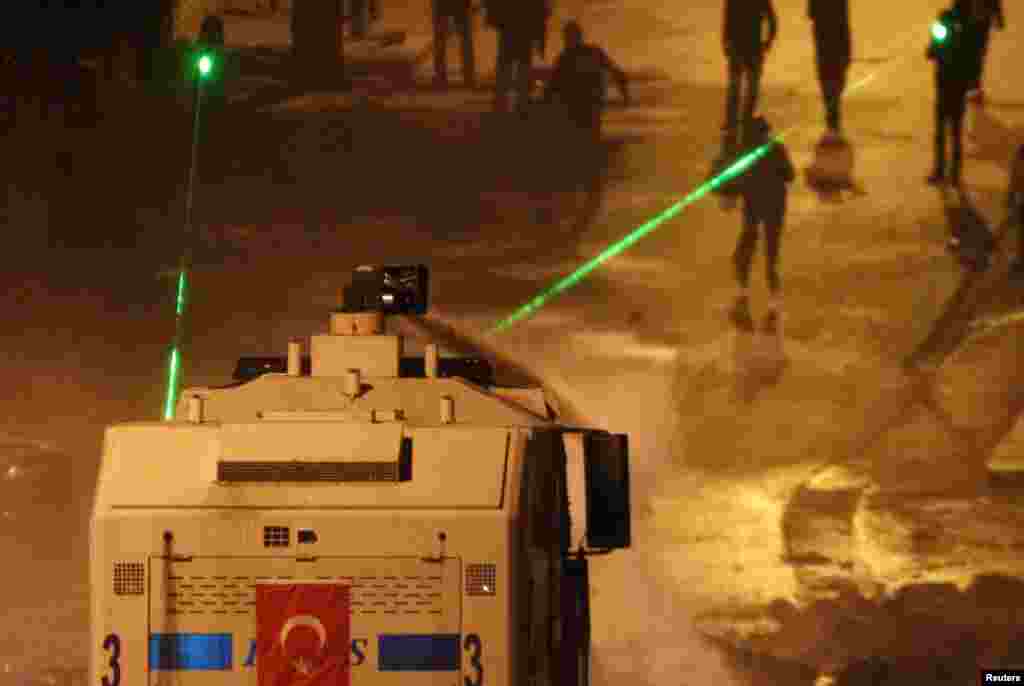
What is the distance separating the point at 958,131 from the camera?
14.8m

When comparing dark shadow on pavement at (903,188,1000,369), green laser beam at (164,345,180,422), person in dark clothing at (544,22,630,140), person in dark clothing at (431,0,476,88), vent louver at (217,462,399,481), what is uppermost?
person in dark clothing at (431,0,476,88)

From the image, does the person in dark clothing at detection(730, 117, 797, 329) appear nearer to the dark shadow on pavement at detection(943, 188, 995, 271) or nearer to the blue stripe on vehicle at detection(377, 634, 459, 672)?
the dark shadow on pavement at detection(943, 188, 995, 271)

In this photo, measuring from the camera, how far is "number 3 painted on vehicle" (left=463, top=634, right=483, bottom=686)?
257 inches

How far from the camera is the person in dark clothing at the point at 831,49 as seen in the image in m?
14.7

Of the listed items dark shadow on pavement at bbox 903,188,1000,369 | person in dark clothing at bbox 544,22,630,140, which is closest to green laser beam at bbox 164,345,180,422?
person in dark clothing at bbox 544,22,630,140

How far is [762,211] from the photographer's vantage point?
577 inches

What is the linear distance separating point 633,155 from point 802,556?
314 centimetres

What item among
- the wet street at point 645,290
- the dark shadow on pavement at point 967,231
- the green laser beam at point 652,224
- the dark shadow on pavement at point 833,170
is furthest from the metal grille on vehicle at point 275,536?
the dark shadow on pavement at point 967,231

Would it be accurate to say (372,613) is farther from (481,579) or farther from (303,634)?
(481,579)

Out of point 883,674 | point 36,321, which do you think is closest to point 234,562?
point 883,674

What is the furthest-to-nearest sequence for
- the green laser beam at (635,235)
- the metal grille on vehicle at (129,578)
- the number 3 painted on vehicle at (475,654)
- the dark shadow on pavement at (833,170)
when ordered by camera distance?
the dark shadow on pavement at (833,170)
the green laser beam at (635,235)
the metal grille on vehicle at (129,578)
the number 3 painted on vehicle at (475,654)

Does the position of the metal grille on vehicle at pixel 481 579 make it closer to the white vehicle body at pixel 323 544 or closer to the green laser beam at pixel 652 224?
the white vehicle body at pixel 323 544

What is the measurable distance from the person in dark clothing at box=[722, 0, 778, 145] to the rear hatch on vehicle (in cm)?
865

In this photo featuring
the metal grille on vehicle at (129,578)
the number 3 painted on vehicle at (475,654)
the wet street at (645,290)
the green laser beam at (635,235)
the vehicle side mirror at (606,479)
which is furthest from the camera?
the green laser beam at (635,235)
